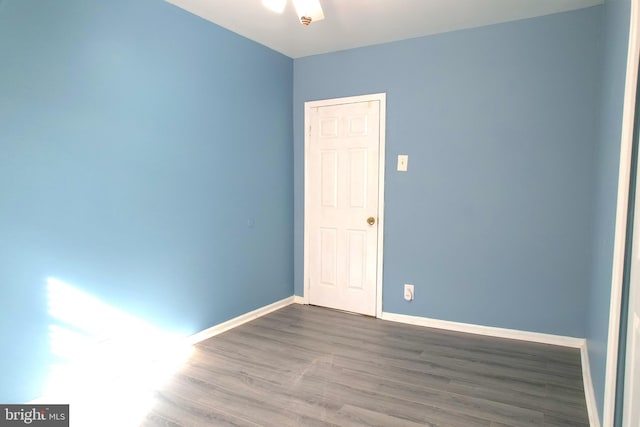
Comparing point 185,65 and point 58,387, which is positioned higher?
point 185,65

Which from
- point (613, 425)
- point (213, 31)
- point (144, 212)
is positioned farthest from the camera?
point (213, 31)

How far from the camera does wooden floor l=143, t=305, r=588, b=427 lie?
2.04 metres

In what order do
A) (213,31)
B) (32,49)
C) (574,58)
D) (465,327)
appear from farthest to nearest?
(465,327)
(213,31)
(574,58)
(32,49)

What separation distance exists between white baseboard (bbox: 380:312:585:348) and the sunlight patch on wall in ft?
6.61

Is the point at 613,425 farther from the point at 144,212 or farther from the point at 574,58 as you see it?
the point at 144,212

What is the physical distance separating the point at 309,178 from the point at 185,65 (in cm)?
165

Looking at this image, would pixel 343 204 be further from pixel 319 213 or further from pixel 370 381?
pixel 370 381

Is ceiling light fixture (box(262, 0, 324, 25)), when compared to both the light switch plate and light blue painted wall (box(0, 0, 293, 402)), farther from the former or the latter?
the light switch plate

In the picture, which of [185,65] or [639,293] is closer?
[639,293]

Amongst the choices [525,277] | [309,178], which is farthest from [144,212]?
[525,277]

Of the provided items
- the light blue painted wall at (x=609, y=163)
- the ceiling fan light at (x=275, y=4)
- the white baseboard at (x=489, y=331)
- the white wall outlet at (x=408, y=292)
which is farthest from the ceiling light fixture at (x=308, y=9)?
the white baseboard at (x=489, y=331)

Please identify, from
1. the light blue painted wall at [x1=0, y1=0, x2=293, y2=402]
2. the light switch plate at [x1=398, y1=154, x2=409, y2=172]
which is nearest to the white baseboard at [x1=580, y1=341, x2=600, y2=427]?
the light switch plate at [x1=398, y1=154, x2=409, y2=172]

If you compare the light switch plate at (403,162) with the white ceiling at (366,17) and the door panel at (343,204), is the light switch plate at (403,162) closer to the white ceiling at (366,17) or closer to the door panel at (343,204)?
the door panel at (343,204)

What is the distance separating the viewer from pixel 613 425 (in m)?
1.57
